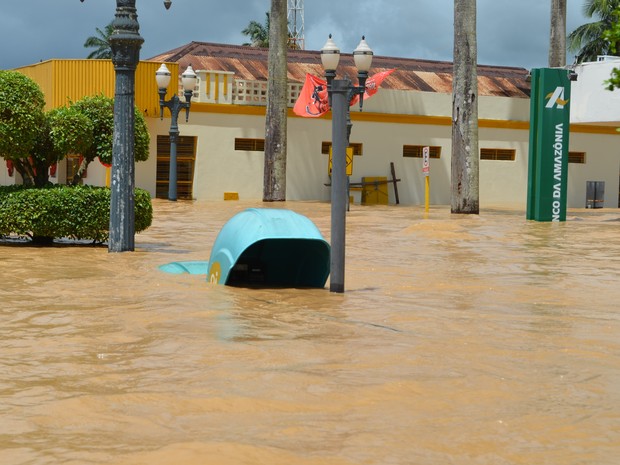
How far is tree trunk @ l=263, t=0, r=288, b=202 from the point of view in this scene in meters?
31.8

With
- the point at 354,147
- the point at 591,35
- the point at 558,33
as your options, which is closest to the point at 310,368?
the point at 354,147

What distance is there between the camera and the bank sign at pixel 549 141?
25.1 m

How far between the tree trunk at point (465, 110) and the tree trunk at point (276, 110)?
20.5ft

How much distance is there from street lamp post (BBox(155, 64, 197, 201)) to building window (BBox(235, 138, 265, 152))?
2.81 meters

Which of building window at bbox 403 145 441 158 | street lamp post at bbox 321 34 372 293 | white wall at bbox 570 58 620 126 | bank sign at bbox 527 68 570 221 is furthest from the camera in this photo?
building window at bbox 403 145 441 158

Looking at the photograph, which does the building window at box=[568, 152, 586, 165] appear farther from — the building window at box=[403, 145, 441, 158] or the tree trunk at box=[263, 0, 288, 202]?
the tree trunk at box=[263, 0, 288, 202]

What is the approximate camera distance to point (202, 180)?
109 feet

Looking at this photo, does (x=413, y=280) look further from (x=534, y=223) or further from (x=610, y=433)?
(x=534, y=223)

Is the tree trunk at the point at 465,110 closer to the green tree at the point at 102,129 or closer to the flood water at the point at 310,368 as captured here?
the green tree at the point at 102,129

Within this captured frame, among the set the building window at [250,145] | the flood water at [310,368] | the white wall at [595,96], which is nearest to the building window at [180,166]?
the building window at [250,145]

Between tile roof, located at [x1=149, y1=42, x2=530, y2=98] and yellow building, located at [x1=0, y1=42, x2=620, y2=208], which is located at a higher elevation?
tile roof, located at [x1=149, y1=42, x2=530, y2=98]

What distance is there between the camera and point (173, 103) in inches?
1200

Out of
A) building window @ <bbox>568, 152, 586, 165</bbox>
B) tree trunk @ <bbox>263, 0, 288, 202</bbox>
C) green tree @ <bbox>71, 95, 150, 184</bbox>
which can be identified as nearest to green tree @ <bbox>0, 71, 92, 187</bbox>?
green tree @ <bbox>71, 95, 150, 184</bbox>

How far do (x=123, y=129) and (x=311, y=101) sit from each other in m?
19.0
